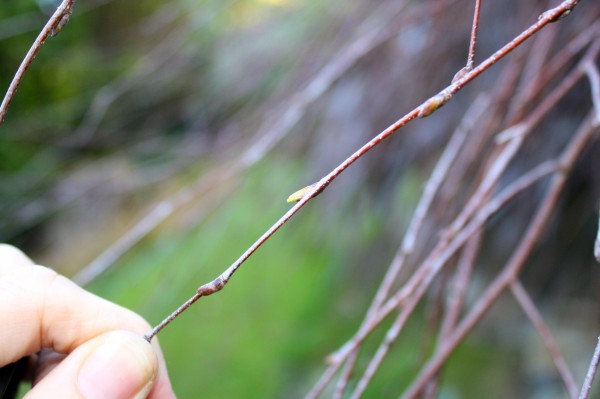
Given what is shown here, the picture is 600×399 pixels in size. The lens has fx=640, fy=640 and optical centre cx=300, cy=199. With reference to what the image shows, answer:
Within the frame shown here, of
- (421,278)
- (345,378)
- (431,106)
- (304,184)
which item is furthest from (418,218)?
(304,184)

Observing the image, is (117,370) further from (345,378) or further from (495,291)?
(495,291)

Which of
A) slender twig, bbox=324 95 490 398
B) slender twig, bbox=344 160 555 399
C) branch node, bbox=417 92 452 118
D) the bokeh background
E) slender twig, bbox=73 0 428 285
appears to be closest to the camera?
branch node, bbox=417 92 452 118

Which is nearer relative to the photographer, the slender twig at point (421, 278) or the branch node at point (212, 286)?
the branch node at point (212, 286)

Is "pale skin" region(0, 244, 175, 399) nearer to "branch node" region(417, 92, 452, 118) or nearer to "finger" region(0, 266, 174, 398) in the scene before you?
"finger" region(0, 266, 174, 398)

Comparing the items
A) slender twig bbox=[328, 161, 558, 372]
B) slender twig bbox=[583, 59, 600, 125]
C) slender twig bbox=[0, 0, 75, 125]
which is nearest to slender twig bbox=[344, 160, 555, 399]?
slender twig bbox=[328, 161, 558, 372]

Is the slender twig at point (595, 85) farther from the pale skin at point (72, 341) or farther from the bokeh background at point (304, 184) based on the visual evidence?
the pale skin at point (72, 341)

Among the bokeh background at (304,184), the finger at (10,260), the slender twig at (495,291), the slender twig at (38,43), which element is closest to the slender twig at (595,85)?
the slender twig at (495,291)
